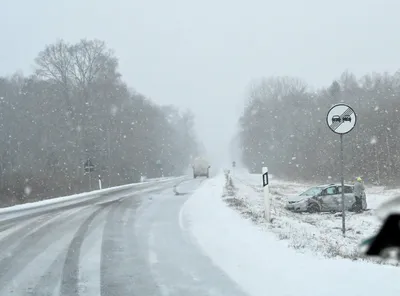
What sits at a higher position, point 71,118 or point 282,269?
point 71,118

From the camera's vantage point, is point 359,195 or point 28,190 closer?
point 359,195

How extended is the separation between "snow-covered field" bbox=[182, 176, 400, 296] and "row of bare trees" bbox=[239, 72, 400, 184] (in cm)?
1065

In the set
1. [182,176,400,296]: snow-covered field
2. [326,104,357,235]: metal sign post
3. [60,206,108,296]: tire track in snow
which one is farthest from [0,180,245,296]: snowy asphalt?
[326,104,357,235]: metal sign post

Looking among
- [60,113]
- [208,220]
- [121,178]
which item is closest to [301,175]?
[121,178]

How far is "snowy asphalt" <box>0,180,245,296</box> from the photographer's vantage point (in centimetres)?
590

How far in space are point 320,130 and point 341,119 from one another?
44162 millimetres

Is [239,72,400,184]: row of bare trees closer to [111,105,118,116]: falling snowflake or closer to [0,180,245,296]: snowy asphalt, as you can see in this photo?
[0,180,245,296]: snowy asphalt

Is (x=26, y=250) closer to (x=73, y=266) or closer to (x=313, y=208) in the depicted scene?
(x=73, y=266)

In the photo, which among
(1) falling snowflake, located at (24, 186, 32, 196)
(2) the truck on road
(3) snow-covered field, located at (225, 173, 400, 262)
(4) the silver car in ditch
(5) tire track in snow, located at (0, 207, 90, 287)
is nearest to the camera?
(5) tire track in snow, located at (0, 207, 90, 287)

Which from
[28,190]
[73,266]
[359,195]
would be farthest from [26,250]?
[28,190]

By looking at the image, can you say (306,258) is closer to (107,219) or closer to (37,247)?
(37,247)

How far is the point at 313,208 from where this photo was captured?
19.1m

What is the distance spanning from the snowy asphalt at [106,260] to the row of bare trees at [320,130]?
31.4 feet

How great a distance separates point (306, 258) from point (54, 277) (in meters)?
3.71
